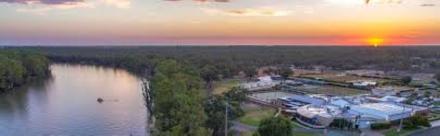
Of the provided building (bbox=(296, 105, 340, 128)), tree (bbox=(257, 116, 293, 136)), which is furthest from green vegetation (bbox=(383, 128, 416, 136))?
tree (bbox=(257, 116, 293, 136))

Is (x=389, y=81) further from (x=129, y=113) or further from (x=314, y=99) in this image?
(x=129, y=113)

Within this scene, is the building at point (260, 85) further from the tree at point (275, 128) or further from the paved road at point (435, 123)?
the tree at point (275, 128)

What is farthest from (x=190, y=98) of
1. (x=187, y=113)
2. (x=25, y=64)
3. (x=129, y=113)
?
(x=25, y=64)

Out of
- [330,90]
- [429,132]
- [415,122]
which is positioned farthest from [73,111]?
[330,90]

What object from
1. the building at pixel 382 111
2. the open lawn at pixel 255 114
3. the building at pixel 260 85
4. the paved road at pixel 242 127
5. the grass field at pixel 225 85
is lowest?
the grass field at pixel 225 85

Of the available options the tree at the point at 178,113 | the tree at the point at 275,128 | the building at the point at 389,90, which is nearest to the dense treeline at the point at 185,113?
the tree at the point at 178,113

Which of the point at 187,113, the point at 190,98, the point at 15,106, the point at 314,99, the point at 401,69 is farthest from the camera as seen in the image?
the point at 401,69

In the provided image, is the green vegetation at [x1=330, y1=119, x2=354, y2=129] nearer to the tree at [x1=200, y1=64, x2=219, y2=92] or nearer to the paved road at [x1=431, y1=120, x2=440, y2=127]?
the paved road at [x1=431, y1=120, x2=440, y2=127]
